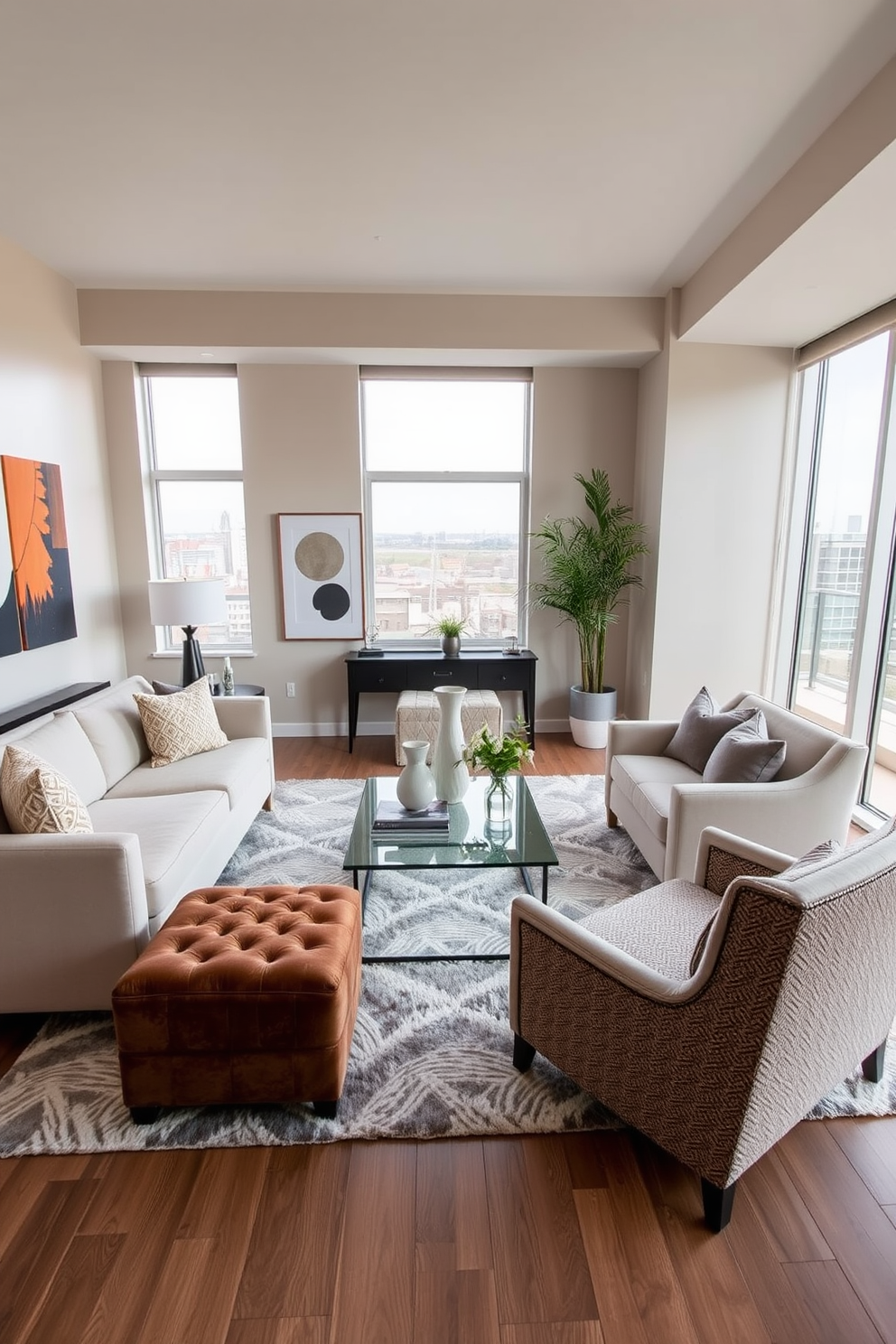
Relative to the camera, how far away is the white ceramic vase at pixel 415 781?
2.63m

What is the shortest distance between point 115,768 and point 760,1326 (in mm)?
2825

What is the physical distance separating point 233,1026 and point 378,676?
3247 mm

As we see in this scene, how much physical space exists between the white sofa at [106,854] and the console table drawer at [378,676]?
1.47 m

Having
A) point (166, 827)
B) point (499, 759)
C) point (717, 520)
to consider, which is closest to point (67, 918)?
point (166, 827)

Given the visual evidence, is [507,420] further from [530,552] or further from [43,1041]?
[43,1041]

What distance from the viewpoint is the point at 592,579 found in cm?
455

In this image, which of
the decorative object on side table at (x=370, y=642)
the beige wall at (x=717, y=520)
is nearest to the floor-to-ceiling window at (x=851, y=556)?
the beige wall at (x=717, y=520)

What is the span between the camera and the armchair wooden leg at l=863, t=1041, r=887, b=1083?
1803 millimetres

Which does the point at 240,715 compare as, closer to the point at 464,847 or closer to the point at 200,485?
the point at 464,847

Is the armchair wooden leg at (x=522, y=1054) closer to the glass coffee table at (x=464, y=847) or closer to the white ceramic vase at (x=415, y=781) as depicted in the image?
the glass coffee table at (x=464, y=847)

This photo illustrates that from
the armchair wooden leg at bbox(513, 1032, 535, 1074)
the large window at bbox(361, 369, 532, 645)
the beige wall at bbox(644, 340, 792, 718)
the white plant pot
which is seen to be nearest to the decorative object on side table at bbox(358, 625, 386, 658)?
the large window at bbox(361, 369, 532, 645)

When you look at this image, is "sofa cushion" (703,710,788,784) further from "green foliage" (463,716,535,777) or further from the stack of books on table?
the stack of books on table

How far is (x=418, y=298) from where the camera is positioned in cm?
420

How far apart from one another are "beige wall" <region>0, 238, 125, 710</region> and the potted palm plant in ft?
10.1
